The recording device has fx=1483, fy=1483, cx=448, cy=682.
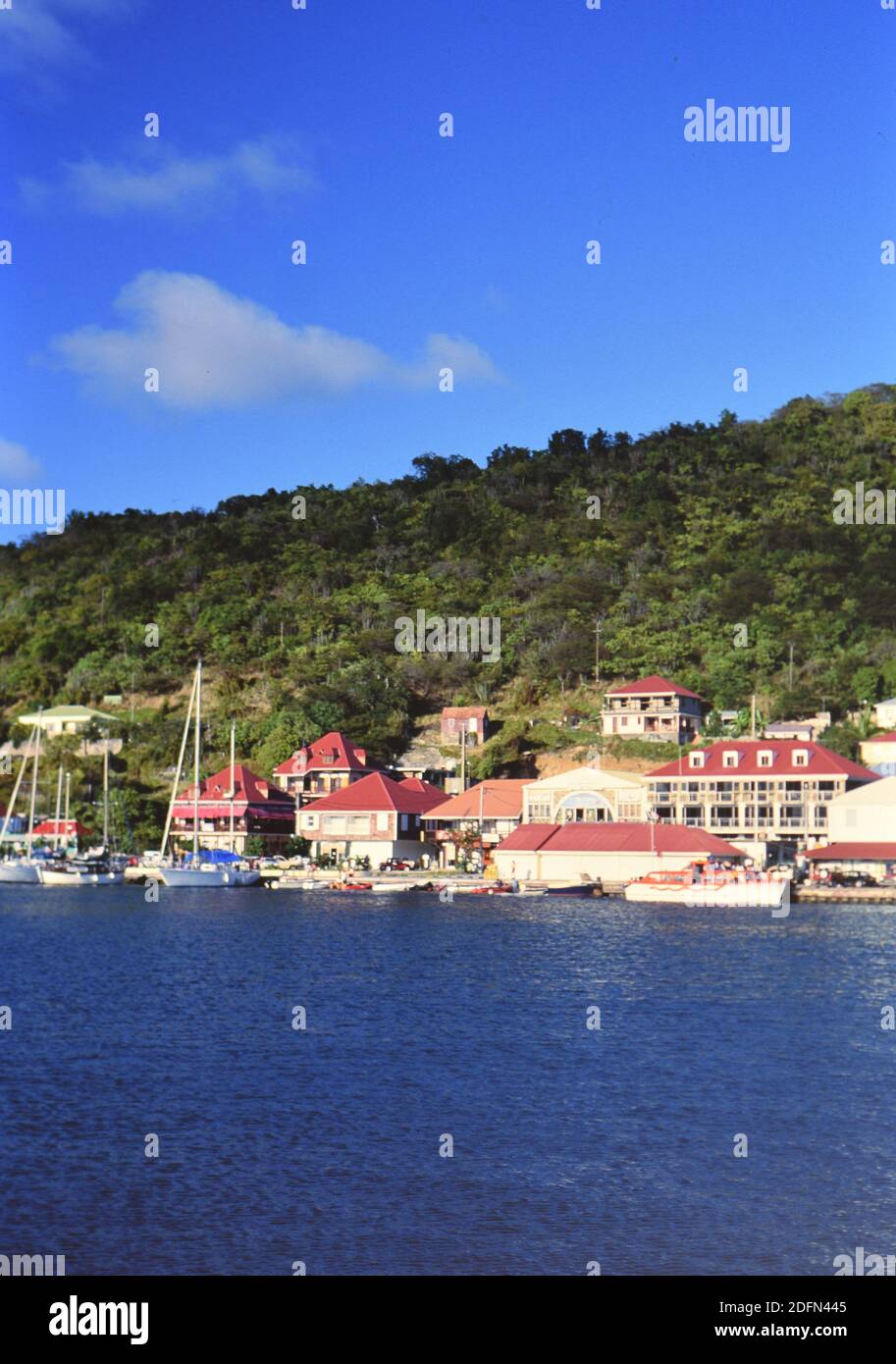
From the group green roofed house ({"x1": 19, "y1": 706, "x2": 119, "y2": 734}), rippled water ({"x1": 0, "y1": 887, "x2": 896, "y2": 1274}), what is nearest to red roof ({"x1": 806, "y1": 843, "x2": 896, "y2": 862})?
rippled water ({"x1": 0, "y1": 887, "x2": 896, "y2": 1274})

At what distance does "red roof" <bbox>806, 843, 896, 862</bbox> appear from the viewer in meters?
72.9

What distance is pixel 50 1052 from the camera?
26.8m

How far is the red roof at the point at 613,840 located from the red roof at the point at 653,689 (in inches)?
661

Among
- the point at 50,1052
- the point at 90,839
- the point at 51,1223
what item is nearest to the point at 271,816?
the point at 90,839

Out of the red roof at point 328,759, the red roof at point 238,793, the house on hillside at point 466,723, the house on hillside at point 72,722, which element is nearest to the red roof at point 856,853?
the house on hillside at point 466,723

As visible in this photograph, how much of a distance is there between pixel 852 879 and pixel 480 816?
884 inches

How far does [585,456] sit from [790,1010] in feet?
403

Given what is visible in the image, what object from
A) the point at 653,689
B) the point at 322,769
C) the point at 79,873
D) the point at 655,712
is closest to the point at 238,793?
the point at 322,769

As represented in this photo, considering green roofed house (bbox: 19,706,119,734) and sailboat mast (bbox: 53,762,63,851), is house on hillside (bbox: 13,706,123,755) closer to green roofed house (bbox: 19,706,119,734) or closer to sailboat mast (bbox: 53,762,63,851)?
green roofed house (bbox: 19,706,119,734)

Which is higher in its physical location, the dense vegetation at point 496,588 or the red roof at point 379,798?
the dense vegetation at point 496,588

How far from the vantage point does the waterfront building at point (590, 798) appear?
81.2m

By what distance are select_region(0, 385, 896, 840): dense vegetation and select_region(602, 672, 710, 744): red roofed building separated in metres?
3.87

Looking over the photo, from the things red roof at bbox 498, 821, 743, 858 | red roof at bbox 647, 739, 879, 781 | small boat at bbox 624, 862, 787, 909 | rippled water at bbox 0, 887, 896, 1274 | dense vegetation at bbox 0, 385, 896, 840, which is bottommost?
rippled water at bbox 0, 887, 896, 1274

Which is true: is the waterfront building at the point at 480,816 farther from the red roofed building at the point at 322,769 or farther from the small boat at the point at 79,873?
the small boat at the point at 79,873
